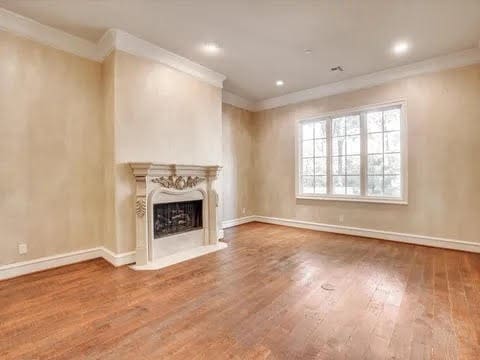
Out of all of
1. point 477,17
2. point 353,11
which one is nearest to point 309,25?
point 353,11

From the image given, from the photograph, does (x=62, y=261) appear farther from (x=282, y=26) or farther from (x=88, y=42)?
→ (x=282, y=26)

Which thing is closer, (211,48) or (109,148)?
(109,148)

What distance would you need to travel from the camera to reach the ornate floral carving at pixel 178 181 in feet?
12.2

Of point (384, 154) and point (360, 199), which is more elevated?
point (384, 154)

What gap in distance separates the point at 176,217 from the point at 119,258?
1008 millimetres

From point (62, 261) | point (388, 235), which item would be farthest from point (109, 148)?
point (388, 235)

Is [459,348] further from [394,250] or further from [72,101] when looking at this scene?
[72,101]

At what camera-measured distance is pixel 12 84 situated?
305 cm

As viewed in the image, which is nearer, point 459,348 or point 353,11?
point 459,348

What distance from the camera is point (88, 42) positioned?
3.61 m

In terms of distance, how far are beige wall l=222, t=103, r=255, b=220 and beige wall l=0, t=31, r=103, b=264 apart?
281 centimetres

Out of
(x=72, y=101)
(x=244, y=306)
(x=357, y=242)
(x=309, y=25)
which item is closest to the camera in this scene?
(x=244, y=306)

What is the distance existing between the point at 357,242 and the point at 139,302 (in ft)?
12.5

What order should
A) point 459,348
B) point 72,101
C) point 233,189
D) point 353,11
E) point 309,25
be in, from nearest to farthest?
point 459,348, point 353,11, point 309,25, point 72,101, point 233,189
